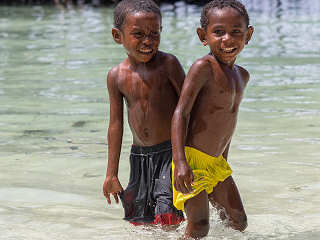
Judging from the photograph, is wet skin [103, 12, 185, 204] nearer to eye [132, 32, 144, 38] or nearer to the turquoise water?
eye [132, 32, 144, 38]

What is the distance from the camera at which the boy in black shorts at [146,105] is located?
142 inches

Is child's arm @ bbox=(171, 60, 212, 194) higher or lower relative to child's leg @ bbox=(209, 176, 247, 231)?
higher

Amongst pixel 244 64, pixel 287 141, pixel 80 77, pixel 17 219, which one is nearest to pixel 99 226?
pixel 17 219

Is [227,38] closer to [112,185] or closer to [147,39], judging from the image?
[147,39]

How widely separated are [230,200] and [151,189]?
1.55ft

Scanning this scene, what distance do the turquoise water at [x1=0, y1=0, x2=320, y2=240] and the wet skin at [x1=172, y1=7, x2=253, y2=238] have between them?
1.63 feet

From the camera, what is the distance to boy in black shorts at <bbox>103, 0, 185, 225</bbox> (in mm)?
3598

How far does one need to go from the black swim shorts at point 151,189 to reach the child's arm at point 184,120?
1.09 ft

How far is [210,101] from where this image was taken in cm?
352

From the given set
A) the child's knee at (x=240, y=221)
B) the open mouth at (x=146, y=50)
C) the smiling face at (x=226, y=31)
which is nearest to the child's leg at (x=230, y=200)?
the child's knee at (x=240, y=221)

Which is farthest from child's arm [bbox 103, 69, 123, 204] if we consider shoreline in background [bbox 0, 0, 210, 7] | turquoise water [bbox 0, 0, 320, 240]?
shoreline in background [bbox 0, 0, 210, 7]

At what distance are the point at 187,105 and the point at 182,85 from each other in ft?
1.01

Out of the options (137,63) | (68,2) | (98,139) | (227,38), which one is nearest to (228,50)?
(227,38)

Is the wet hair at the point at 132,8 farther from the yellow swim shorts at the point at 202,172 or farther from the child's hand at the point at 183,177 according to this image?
the child's hand at the point at 183,177
